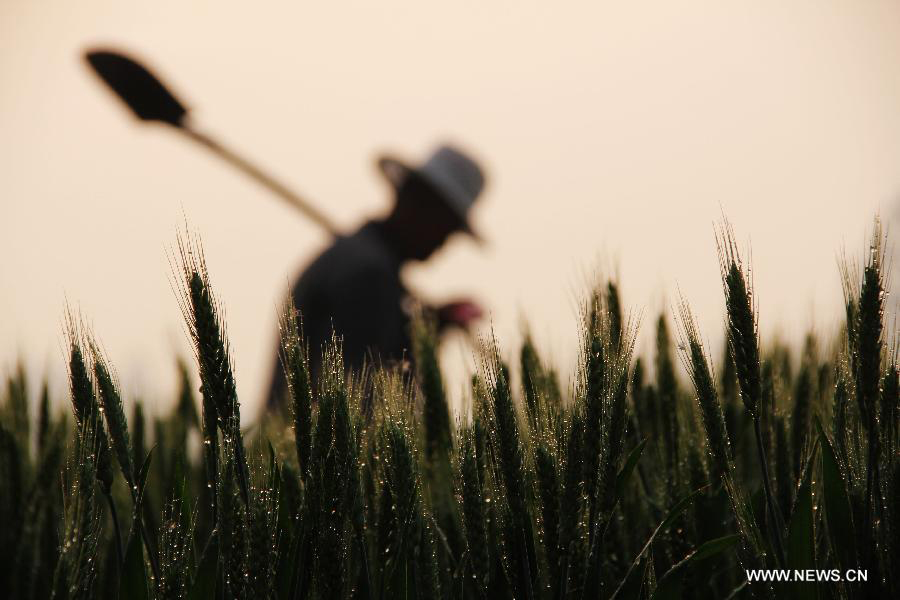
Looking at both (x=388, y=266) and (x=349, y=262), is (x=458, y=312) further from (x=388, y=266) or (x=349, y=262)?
(x=349, y=262)

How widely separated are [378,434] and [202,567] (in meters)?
0.33

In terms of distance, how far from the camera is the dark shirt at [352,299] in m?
3.30

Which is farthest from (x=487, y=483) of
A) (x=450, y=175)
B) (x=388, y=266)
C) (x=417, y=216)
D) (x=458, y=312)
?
(x=450, y=175)

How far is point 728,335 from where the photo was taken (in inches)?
41.6

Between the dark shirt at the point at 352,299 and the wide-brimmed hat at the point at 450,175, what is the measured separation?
67cm

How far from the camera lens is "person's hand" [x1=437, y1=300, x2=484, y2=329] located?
448 cm

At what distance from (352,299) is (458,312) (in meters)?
1.31

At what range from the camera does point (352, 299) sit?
3311mm

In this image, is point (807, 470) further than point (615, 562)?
No

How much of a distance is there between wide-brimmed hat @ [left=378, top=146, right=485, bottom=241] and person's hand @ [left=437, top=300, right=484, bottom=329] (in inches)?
17.4

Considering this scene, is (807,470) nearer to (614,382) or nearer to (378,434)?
(614,382)

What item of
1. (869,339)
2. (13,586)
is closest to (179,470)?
(13,586)

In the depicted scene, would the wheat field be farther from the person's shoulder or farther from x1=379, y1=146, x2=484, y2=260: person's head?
x1=379, y1=146, x2=484, y2=260: person's head

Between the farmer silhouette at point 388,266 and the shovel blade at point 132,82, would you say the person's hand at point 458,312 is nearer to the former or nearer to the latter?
the farmer silhouette at point 388,266
